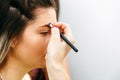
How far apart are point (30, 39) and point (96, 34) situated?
1.96 feet

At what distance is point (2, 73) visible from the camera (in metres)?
1.12

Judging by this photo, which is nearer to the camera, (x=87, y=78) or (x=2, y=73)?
(x=2, y=73)

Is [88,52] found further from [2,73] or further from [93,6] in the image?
[2,73]

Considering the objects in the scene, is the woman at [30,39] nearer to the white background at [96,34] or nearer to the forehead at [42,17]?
the forehead at [42,17]

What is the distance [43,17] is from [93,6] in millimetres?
556

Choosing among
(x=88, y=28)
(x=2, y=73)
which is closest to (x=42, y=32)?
(x=2, y=73)

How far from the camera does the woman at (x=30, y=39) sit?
1005mm

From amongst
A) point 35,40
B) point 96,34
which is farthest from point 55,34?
point 96,34

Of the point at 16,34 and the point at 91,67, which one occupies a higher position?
the point at 16,34

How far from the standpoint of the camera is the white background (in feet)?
5.15

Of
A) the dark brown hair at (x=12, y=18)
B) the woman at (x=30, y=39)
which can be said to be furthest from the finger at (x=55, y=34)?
the dark brown hair at (x=12, y=18)

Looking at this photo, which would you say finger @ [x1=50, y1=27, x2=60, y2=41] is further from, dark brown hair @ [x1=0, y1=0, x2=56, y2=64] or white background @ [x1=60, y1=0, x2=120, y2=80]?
white background @ [x1=60, y1=0, x2=120, y2=80]

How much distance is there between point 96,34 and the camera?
1594 millimetres

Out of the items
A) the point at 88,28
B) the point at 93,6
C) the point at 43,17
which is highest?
the point at 43,17
